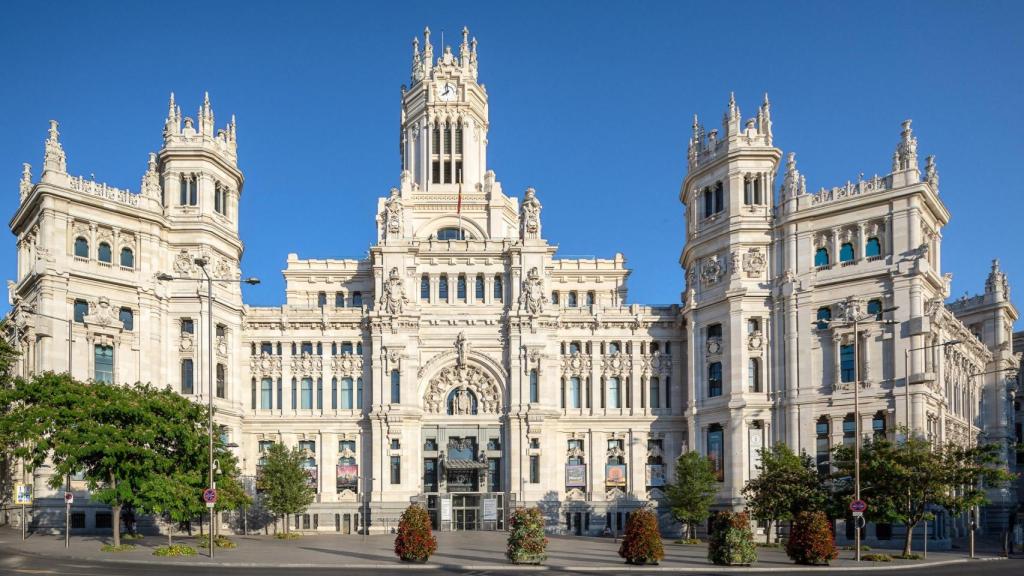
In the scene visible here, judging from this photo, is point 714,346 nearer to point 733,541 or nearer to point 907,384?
point 907,384

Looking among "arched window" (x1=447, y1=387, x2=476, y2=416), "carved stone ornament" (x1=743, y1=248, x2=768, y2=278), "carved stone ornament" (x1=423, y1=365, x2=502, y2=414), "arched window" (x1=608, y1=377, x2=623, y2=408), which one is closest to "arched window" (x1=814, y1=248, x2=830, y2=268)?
"carved stone ornament" (x1=743, y1=248, x2=768, y2=278)

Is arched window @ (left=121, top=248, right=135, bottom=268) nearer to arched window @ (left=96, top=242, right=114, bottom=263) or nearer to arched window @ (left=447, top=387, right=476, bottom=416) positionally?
arched window @ (left=96, top=242, right=114, bottom=263)

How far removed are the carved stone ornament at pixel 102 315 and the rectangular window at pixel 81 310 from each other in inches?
20.1

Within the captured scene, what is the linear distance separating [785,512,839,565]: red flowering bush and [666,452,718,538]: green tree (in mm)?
27853

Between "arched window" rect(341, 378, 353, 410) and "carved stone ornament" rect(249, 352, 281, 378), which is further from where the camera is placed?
"arched window" rect(341, 378, 353, 410)

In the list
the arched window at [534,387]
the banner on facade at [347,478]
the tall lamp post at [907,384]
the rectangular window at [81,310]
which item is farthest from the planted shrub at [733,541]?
the rectangular window at [81,310]

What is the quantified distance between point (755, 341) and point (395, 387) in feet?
108

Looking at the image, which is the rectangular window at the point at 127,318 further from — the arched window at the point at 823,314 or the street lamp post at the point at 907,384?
the street lamp post at the point at 907,384

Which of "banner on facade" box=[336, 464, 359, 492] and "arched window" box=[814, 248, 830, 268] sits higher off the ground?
"arched window" box=[814, 248, 830, 268]

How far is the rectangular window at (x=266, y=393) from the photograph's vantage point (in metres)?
95.5

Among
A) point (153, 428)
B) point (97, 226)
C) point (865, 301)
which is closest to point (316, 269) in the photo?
point (97, 226)

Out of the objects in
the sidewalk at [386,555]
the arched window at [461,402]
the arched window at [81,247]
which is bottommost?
the sidewalk at [386,555]

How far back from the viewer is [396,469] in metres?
93.8

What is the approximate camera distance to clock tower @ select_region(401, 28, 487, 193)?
11369 centimetres
